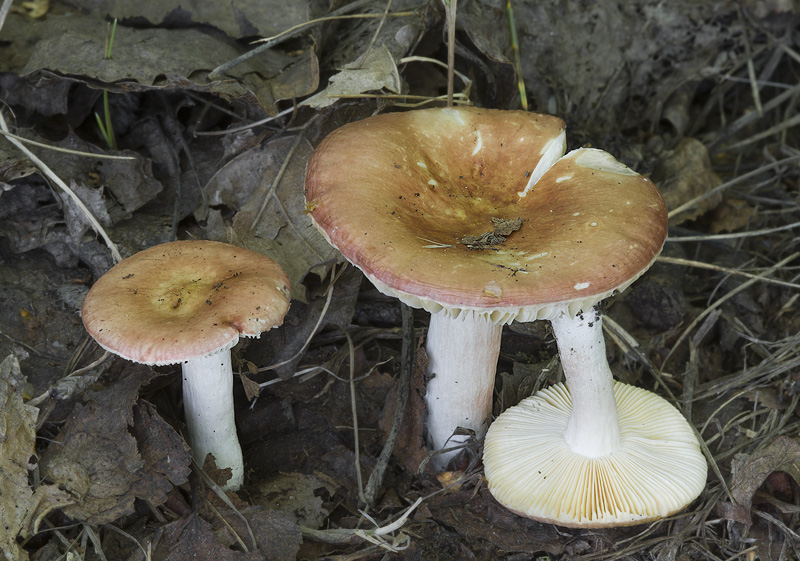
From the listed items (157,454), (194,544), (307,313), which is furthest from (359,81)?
(194,544)

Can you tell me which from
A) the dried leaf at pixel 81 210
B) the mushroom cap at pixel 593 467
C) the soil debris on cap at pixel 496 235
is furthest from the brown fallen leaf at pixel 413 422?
the dried leaf at pixel 81 210

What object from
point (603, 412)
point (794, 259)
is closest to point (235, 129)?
point (603, 412)

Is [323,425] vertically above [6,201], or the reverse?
[6,201]

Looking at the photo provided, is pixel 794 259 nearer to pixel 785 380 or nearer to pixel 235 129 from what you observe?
pixel 785 380

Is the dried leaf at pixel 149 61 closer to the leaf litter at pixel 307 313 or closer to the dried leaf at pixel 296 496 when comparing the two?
the leaf litter at pixel 307 313

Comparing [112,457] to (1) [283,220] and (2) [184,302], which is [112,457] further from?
(1) [283,220]
